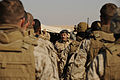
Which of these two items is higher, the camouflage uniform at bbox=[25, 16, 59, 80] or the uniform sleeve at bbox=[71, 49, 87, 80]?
the camouflage uniform at bbox=[25, 16, 59, 80]

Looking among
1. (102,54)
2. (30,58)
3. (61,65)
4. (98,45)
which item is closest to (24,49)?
(30,58)

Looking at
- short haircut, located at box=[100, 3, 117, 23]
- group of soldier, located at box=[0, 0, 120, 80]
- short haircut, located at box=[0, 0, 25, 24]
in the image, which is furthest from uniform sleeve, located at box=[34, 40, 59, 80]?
short haircut, located at box=[100, 3, 117, 23]

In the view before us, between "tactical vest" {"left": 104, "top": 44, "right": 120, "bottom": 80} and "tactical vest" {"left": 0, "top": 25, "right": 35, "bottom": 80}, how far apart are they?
0.85 m

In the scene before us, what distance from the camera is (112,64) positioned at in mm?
3557

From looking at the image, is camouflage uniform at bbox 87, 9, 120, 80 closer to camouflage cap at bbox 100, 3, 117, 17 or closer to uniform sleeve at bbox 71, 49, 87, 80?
camouflage cap at bbox 100, 3, 117, 17

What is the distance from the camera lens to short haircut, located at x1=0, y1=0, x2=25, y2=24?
11.0 ft

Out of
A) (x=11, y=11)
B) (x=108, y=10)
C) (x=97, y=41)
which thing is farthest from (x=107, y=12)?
A: (x=11, y=11)

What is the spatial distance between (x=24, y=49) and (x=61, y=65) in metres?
4.87

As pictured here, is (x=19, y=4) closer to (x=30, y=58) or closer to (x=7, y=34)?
(x=7, y=34)

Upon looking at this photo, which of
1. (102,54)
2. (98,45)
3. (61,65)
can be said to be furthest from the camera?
(61,65)

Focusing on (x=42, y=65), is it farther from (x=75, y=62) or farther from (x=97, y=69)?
(x=75, y=62)

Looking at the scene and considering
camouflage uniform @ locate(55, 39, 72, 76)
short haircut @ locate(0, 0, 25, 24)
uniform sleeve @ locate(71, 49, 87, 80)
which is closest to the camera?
short haircut @ locate(0, 0, 25, 24)

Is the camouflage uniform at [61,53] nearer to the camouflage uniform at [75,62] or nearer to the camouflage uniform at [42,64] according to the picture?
the camouflage uniform at [75,62]

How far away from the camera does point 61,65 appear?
8219 millimetres
